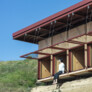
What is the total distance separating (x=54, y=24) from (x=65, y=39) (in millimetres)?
1280

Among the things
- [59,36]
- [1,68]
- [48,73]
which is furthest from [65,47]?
[1,68]

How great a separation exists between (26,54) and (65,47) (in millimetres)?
2724

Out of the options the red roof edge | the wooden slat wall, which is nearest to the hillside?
the red roof edge

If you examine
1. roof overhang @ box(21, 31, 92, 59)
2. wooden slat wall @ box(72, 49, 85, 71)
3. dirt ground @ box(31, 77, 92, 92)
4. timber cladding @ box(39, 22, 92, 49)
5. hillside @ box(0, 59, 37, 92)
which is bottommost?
dirt ground @ box(31, 77, 92, 92)

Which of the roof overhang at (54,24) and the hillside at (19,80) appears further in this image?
the hillside at (19,80)

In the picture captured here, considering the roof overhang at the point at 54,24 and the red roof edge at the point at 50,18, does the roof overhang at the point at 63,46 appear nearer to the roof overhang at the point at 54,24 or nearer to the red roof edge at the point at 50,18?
the roof overhang at the point at 54,24

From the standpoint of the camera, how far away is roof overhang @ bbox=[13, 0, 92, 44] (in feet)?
77.0

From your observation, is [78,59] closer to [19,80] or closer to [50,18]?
[50,18]

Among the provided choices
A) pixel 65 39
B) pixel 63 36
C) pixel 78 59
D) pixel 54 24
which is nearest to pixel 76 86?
pixel 78 59

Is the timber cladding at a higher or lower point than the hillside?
higher

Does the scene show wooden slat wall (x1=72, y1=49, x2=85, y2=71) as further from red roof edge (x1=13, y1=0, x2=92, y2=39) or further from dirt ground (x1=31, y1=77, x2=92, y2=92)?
red roof edge (x1=13, y1=0, x2=92, y2=39)

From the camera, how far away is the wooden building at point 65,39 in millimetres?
23766

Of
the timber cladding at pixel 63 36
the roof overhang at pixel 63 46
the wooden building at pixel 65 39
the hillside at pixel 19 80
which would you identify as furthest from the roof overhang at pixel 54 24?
the hillside at pixel 19 80

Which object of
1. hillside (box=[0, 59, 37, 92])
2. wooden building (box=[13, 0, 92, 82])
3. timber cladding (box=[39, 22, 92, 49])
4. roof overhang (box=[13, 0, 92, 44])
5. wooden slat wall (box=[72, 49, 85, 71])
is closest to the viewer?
roof overhang (box=[13, 0, 92, 44])
